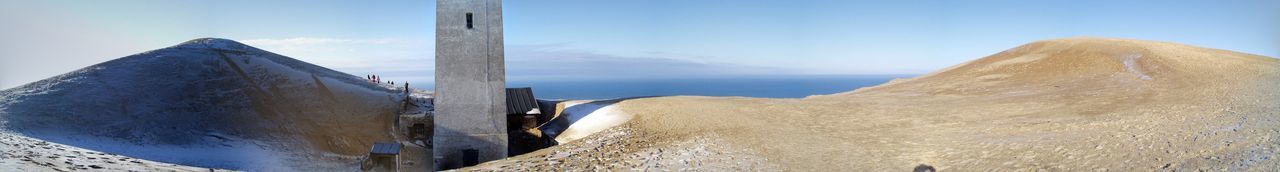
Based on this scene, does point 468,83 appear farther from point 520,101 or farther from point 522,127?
point 520,101

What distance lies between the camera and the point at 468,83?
20.6 meters

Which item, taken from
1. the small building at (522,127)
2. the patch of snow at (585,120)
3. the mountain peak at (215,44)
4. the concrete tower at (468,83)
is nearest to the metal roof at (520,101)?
the small building at (522,127)

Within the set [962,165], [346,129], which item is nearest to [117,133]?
[346,129]

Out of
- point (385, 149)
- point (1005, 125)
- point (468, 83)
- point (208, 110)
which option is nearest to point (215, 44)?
point (208, 110)

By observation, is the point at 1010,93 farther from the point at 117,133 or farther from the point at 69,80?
the point at 69,80

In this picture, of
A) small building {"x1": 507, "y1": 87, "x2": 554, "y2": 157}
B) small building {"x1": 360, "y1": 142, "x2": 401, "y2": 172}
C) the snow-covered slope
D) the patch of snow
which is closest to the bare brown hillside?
the patch of snow

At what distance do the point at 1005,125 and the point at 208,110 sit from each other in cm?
2840

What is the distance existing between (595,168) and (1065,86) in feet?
76.6

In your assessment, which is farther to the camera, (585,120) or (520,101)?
(520,101)

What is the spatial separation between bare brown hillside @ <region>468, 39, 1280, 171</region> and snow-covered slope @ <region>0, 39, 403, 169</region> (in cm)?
942

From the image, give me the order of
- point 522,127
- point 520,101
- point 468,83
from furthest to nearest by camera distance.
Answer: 1. point 520,101
2. point 522,127
3. point 468,83

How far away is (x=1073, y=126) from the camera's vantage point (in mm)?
→ 17406

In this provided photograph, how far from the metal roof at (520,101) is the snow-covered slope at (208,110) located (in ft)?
17.7

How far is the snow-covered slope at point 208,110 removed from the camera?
1841 centimetres
